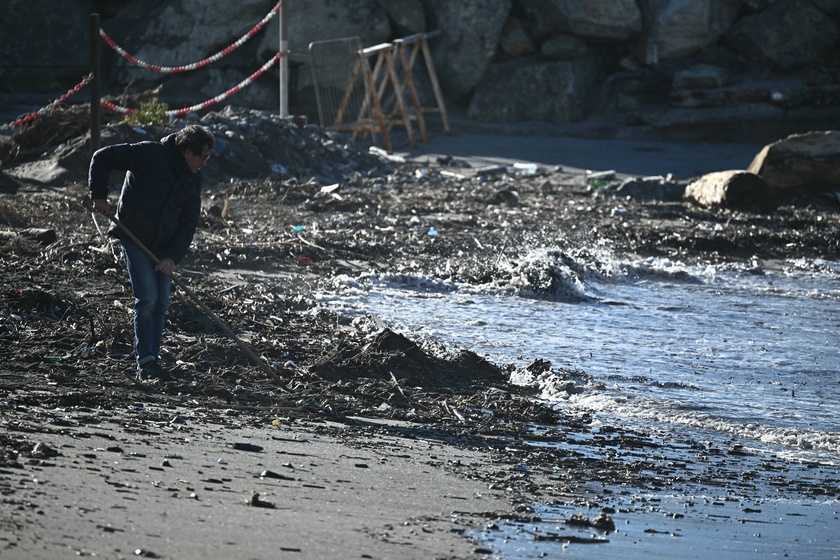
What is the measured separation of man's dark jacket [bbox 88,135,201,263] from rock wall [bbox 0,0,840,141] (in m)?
14.0

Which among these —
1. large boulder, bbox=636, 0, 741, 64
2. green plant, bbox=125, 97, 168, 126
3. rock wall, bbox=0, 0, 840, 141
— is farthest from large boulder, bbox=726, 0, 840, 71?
green plant, bbox=125, 97, 168, 126

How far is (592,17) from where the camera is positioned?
20516mm

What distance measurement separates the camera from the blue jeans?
6.44 metres

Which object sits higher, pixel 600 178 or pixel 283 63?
pixel 283 63

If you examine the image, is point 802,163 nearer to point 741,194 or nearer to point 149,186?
point 741,194

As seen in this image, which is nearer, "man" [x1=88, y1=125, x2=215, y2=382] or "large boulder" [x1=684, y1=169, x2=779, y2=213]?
"man" [x1=88, y1=125, x2=215, y2=382]

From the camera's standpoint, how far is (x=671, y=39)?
20656mm

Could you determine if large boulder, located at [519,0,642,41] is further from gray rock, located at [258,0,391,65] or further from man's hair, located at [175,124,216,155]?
man's hair, located at [175,124,216,155]

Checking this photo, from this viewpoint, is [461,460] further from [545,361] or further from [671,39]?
[671,39]

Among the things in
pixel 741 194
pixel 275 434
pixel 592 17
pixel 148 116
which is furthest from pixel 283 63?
pixel 275 434

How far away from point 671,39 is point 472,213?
9007 mm

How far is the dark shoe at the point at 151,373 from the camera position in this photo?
6.30 meters

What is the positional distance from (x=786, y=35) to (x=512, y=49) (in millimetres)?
4576

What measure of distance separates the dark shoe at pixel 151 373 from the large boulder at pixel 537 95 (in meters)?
14.7
